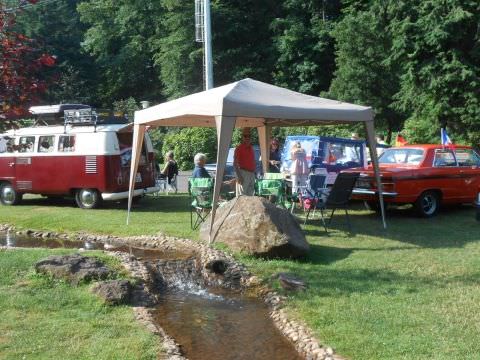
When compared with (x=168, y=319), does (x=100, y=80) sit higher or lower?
higher

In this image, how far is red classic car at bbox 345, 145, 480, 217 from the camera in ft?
42.4

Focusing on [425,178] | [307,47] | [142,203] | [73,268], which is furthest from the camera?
[307,47]

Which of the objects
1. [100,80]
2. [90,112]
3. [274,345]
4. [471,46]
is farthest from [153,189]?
[100,80]

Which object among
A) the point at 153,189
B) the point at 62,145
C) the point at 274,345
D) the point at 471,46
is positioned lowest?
the point at 274,345

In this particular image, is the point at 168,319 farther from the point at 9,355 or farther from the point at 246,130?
the point at 246,130

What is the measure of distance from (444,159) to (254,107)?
580cm

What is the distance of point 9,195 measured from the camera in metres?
17.1

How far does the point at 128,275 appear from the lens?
328 inches

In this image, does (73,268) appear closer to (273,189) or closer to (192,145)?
(273,189)

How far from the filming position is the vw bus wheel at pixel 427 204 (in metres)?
13.4

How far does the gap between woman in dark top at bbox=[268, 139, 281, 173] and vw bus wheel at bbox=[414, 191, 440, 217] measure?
465cm

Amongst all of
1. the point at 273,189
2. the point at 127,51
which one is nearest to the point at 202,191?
the point at 273,189

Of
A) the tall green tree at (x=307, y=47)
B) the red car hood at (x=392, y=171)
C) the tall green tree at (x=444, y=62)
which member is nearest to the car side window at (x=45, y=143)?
the red car hood at (x=392, y=171)

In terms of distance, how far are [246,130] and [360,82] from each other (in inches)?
875
